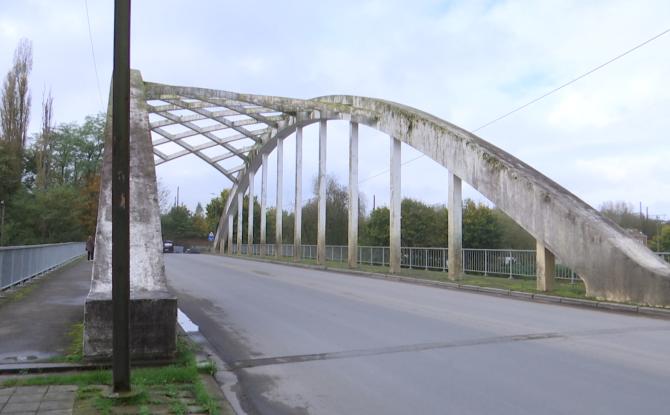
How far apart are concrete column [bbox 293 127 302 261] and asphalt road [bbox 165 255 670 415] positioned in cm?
2369

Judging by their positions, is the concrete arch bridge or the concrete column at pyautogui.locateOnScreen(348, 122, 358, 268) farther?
the concrete column at pyautogui.locateOnScreen(348, 122, 358, 268)

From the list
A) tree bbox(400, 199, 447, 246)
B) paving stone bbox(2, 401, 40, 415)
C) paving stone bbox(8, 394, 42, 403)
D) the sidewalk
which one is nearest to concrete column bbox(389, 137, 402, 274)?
tree bbox(400, 199, 447, 246)

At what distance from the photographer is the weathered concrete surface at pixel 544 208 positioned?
13352mm

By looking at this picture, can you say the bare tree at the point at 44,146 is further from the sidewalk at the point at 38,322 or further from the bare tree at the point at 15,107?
the sidewalk at the point at 38,322

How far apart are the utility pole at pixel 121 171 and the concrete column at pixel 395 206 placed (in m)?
19.6

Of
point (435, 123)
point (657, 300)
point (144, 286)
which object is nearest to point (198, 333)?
point (144, 286)

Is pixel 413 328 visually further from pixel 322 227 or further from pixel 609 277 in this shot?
pixel 322 227

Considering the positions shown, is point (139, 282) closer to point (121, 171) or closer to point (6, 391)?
point (6, 391)

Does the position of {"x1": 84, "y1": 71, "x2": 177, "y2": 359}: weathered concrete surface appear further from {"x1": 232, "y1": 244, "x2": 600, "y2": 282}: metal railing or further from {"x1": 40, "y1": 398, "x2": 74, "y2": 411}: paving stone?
{"x1": 232, "y1": 244, "x2": 600, "y2": 282}: metal railing

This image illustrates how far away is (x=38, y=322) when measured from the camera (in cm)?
876

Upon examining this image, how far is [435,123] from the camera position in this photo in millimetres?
22250

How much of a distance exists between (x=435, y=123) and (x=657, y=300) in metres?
11.7

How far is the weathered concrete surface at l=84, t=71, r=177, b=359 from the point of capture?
6.22 m

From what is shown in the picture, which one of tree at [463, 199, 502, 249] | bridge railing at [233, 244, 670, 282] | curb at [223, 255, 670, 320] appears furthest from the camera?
tree at [463, 199, 502, 249]
